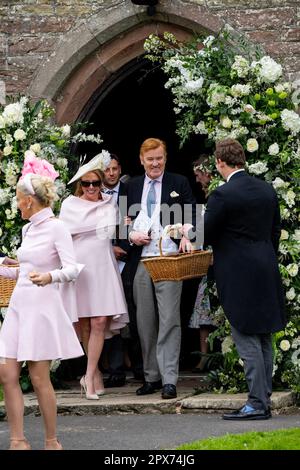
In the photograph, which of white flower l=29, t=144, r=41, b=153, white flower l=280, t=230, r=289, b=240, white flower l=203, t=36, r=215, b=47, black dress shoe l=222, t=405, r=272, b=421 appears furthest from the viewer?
white flower l=29, t=144, r=41, b=153

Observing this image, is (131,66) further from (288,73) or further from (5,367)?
(5,367)

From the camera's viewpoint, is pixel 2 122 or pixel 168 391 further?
pixel 2 122

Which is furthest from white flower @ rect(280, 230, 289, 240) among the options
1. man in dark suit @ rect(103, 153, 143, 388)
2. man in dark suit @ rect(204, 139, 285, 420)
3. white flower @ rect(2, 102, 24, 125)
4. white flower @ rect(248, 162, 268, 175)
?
white flower @ rect(2, 102, 24, 125)

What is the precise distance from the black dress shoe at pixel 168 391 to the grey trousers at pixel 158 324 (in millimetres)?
39

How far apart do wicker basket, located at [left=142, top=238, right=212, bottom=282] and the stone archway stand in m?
2.57

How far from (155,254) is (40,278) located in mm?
2898

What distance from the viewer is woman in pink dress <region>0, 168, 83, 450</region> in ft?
24.2

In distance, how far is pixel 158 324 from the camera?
33.6 feet

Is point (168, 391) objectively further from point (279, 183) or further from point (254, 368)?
point (279, 183)

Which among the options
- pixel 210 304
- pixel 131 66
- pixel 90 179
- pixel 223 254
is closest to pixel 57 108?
pixel 131 66

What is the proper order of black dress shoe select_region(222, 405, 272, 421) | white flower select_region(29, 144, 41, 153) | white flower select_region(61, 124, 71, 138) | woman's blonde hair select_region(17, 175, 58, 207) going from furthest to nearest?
white flower select_region(61, 124, 71, 138) < white flower select_region(29, 144, 41, 153) < black dress shoe select_region(222, 405, 272, 421) < woman's blonde hair select_region(17, 175, 58, 207)

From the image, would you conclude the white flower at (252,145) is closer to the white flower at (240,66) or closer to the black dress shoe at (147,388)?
the white flower at (240,66)

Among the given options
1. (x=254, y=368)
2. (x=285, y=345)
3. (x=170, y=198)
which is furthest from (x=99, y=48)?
(x=254, y=368)

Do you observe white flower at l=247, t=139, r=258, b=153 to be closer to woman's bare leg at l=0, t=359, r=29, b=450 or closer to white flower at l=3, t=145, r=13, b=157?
white flower at l=3, t=145, r=13, b=157
